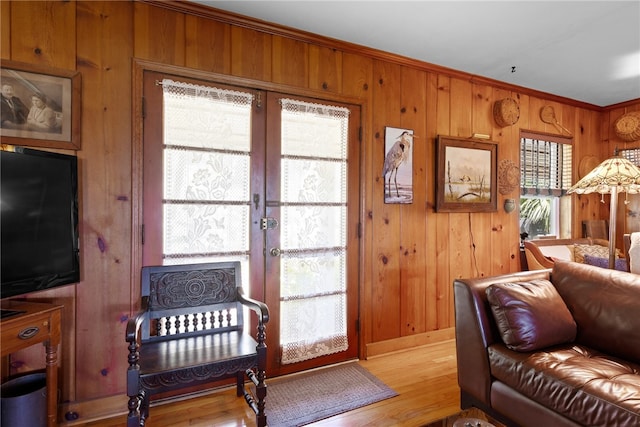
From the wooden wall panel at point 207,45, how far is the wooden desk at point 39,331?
1.68 m

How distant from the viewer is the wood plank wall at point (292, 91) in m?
1.97

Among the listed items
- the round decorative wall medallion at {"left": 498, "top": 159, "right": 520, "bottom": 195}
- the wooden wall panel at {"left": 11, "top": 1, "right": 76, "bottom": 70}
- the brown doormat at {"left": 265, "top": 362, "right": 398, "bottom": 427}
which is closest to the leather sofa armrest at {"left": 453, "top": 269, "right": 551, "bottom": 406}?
the brown doormat at {"left": 265, "top": 362, "right": 398, "bottom": 427}

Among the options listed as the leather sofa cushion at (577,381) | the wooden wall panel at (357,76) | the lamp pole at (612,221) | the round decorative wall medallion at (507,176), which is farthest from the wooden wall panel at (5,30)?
the round decorative wall medallion at (507,176)

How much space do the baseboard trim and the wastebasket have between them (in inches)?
85.5

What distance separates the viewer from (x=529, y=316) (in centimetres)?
183

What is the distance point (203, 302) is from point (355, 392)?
3.97ft

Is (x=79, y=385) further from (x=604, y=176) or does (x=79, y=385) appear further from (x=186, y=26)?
(x=604, y=176)

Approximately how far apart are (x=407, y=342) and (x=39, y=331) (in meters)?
2.67

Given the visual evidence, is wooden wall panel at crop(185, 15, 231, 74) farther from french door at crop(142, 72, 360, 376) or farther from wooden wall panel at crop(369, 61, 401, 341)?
wooden wall panel at crop(369, 61, 401, 341)

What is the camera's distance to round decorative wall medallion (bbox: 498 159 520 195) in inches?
138

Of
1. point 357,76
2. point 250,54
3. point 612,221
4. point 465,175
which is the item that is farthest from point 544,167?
point 250,54

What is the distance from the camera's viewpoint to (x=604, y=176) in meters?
2.33

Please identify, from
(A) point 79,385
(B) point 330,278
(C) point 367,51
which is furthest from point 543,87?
(A) point 79,385

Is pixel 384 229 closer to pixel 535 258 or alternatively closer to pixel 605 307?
pixel 605 307
